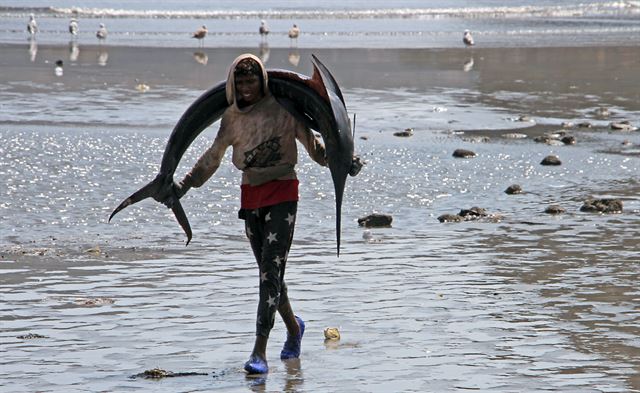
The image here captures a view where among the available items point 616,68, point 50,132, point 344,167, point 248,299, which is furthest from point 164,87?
point 344,167

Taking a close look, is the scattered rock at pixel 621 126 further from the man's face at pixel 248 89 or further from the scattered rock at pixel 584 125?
the man's face at pixel 248 89

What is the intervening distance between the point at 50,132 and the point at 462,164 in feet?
19.8

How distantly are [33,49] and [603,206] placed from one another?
27429 mm

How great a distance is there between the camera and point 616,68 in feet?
102

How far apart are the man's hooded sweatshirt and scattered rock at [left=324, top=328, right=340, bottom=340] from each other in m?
0.96

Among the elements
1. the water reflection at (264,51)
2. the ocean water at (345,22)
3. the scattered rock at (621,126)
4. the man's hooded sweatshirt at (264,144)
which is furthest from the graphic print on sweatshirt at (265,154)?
the ocean water at (345,22)

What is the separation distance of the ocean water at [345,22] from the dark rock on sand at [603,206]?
28.9 metres

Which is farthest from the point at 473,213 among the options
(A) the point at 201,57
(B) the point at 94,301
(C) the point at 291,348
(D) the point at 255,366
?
(A) the point at 201,57

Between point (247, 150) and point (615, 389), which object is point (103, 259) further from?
point (615, 389)

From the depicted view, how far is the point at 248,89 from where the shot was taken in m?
7.41

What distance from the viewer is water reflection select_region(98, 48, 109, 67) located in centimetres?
3234

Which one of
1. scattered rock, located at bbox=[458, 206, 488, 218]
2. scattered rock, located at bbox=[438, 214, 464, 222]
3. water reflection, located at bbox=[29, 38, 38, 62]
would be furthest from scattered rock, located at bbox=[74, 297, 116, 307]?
water reflection, located at bbox=[29, 38, 38, 62]

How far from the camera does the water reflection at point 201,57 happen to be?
1344 inches

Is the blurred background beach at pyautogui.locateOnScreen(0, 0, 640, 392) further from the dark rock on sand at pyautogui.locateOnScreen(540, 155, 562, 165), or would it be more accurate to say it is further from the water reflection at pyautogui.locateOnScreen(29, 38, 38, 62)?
the water reflection at pyautogui.locateOnScreen(29, 38, 38, 62)
